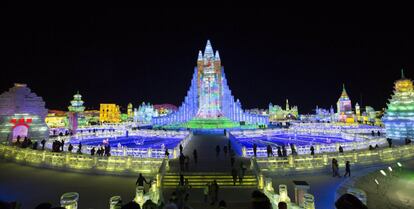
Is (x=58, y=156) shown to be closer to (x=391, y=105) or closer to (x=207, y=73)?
(x=207, y=73)

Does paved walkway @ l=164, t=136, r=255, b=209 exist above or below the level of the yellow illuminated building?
below

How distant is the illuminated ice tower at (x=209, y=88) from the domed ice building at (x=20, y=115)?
25.2m

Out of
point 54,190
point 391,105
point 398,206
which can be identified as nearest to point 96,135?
point 54,190

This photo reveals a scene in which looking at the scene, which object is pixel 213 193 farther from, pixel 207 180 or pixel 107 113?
pixel 107 113

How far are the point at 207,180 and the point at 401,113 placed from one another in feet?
92.6

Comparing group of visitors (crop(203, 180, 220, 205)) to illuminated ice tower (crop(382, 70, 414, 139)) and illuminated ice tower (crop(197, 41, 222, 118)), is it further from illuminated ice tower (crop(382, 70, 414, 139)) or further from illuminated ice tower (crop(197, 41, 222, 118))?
illuminated ice tower (crop(197, 41, 222, 118))

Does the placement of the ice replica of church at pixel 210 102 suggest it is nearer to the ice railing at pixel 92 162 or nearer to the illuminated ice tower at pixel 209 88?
the illuminated ice tower at pixel 209 88

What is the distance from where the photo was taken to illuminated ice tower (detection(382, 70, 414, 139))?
1027 inches

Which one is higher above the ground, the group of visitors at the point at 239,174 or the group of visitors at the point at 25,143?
the group of visitors at the point at 25,143

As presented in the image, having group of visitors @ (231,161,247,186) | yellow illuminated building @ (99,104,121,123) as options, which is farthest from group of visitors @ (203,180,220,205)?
yellow illuminated building @ (99,104,121,123)

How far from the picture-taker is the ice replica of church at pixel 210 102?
43.0 meters

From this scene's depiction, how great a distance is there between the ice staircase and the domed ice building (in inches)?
941

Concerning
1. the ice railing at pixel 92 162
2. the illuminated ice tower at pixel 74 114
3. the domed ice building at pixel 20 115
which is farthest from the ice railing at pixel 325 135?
the illuminated ice tower at pixel 74 114

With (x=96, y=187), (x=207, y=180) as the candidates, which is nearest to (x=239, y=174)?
(x=207, y=180)
